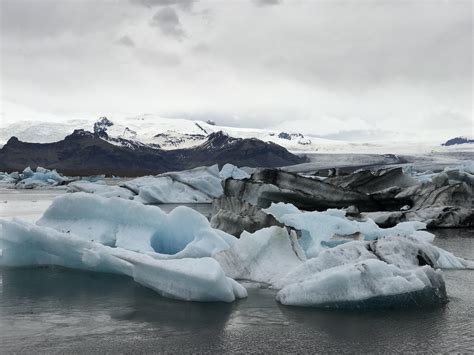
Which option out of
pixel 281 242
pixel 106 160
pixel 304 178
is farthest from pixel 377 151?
pixel 281 242

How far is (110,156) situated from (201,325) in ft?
423

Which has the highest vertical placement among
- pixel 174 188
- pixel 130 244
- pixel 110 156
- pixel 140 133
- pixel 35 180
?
pixel 140 133

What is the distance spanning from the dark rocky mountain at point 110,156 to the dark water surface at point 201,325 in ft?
351

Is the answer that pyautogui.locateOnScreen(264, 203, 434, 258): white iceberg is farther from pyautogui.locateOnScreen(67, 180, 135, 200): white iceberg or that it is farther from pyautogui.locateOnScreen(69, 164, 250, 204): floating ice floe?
pyautogui.locateOnScreen(69, 164, 250, 204): floating ice floe

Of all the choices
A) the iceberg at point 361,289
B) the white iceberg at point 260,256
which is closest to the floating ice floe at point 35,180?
the white iceberg at point 260,256

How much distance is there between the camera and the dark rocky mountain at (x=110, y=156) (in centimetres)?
11812

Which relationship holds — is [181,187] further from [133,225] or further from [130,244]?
[130,244]

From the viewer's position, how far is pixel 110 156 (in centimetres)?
13025

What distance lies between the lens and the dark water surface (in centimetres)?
406

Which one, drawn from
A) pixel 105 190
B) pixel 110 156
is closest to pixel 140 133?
pixel 110 156

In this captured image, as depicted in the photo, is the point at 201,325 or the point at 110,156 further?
the point at 110,156

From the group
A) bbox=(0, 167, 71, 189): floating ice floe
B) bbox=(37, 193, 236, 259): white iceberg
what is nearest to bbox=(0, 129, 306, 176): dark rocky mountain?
bbox=(0, 167, 71, 189): floating ice floe

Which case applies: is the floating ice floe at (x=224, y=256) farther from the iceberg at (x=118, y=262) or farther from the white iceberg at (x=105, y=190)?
the white iceberg at (x=105, y=190)

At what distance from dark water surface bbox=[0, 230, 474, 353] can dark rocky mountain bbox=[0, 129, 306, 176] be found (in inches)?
4210
